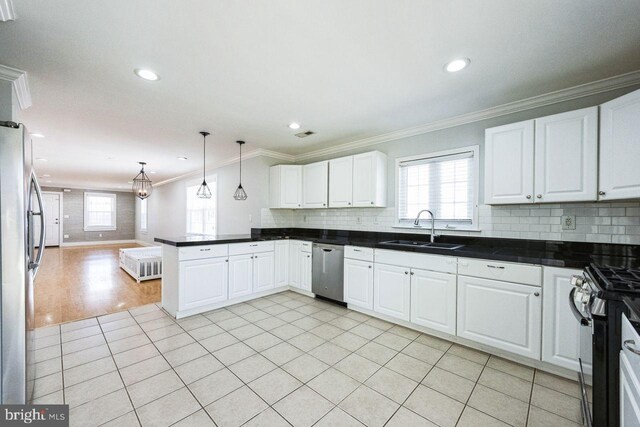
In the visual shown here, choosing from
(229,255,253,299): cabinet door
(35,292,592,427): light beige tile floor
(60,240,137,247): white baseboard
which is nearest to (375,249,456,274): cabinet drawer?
(35,292,592,427): light beige tile floor

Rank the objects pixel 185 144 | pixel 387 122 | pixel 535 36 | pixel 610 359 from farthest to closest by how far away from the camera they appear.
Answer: pixel 185 144 < pixel 387 122 < pixel 535 36 < pixel 610 359

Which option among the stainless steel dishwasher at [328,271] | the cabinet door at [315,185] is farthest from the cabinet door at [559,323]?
the cabinet door at [315,185]

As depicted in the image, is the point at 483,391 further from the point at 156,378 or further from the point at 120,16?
the point at 120,16

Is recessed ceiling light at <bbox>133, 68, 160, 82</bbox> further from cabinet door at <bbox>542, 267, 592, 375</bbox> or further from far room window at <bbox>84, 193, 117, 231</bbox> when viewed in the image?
far room window at <bbox>84, 193, 117, 231</bbox>

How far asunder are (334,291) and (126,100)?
3.31 metres

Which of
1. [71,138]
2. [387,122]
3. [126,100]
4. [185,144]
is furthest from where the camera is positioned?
[185,144]

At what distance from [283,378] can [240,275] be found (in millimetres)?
1934

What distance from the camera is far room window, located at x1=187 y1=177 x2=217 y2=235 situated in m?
6.16

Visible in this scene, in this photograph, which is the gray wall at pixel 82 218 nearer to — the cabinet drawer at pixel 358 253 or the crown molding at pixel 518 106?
the crown molding at pixel 518 106

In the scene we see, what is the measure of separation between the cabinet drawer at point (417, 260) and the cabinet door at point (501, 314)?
167 millimetres

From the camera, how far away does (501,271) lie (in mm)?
2291

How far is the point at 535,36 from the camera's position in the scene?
67.2 inches

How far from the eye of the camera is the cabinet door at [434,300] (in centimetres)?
257

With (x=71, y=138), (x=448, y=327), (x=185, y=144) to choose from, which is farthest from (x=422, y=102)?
(x=71, y=138)
